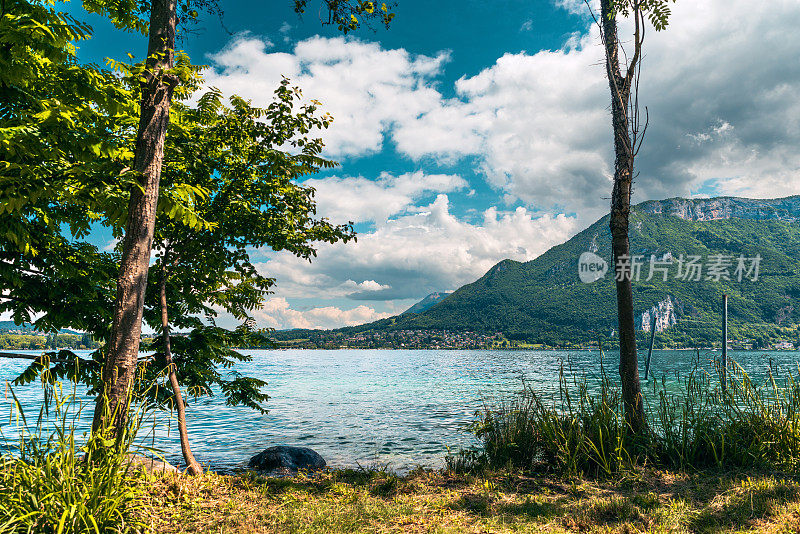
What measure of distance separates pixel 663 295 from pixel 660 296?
1.33 metres

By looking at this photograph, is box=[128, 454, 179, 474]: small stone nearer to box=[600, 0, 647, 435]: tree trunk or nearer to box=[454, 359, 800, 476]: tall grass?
box=[454, 359, 800, 476]: tall grass

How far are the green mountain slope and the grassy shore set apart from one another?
394ft

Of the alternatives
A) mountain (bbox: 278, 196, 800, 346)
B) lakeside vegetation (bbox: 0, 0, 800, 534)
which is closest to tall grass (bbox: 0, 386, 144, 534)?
lakeside vegetation (bbox: 0, 0, 800, 534)

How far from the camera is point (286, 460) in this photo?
33.7ft

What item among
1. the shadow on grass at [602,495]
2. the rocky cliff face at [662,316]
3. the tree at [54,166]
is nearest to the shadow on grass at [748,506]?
the shadow on grass at [602,495]

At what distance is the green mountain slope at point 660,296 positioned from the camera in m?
136

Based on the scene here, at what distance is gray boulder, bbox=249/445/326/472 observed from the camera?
395 inches

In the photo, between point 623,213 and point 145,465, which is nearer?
point 145,465

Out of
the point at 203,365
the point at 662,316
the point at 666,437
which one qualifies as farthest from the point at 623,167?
the point at 662,316

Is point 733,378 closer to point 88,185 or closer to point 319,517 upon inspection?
point 319,517

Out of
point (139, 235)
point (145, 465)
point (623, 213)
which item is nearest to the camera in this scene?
point (139, 235)

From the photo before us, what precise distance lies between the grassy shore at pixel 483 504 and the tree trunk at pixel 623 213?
1254mm

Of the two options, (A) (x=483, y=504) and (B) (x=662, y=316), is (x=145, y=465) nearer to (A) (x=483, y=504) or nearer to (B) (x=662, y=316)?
(A) (x=483, y=504)

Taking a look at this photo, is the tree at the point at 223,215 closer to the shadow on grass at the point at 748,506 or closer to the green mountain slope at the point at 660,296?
the shadow on grass at the point at 748,506
